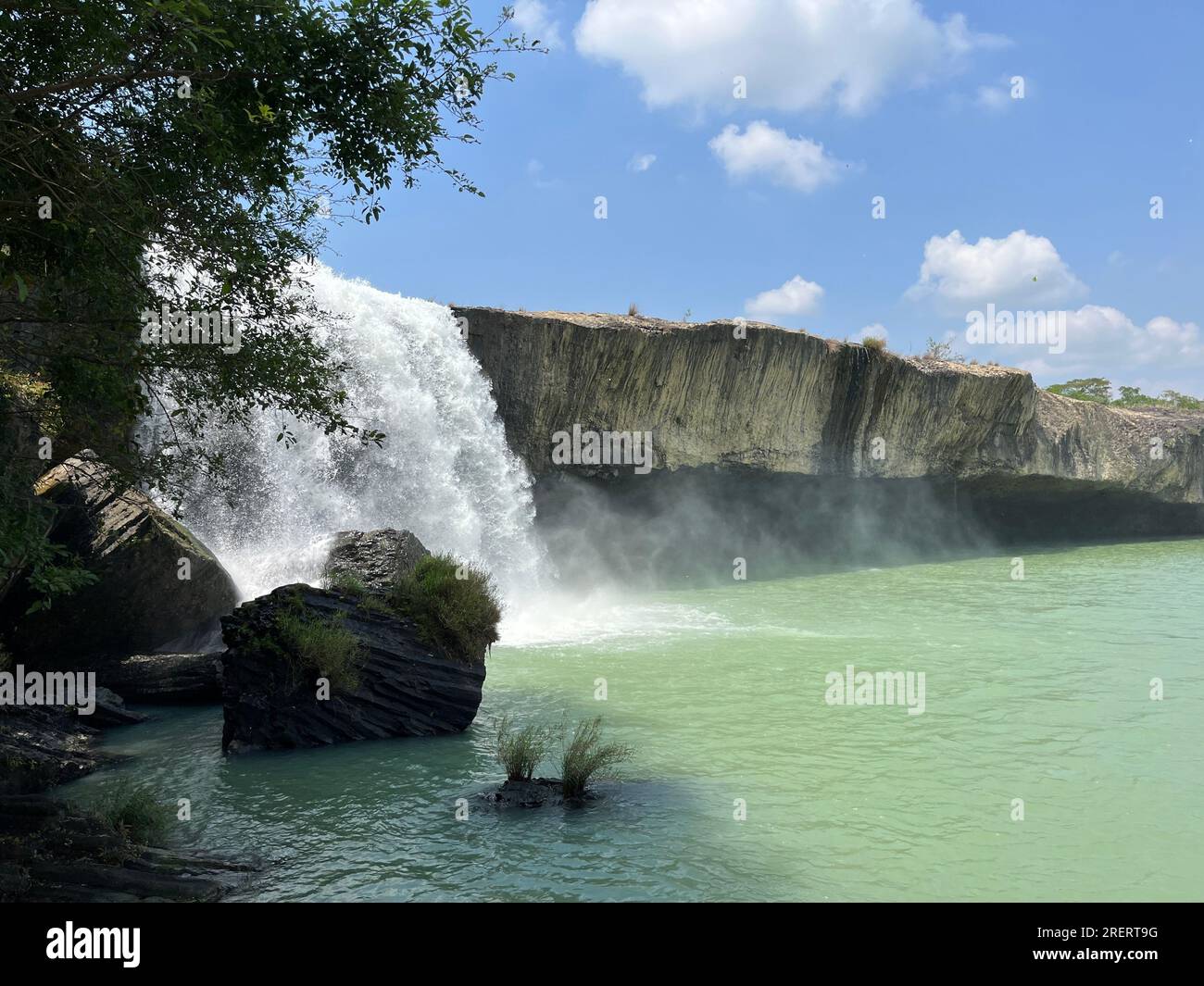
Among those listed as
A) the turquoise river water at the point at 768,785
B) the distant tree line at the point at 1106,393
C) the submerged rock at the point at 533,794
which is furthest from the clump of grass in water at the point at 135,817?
the distant tree line at the point at 1106,393

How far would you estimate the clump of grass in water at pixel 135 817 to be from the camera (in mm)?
7211

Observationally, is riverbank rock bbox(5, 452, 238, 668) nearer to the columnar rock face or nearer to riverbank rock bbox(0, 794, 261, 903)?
riverbank rock bbox(0, 794, 261, 903)

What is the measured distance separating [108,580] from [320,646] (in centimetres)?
394

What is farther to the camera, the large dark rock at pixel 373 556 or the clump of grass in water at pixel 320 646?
the large dark rock at pixel 373 556

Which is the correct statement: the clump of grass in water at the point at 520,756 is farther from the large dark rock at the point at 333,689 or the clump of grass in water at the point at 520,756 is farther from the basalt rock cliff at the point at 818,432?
the basalt rock cliff at the point at 818,432

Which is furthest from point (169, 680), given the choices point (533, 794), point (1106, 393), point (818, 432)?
point (1106, 393)

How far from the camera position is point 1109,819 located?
26.5 feet

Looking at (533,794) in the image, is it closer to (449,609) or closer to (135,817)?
(135,817)

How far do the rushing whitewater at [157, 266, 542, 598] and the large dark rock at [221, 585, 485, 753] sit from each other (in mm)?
4640

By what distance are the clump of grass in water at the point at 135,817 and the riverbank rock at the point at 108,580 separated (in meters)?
5.28

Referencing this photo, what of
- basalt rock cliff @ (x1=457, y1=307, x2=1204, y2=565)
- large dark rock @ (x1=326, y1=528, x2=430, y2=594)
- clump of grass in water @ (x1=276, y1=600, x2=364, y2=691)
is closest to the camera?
clump of grass in water @ (x1=276, y1=600, x2=364, y2=691)

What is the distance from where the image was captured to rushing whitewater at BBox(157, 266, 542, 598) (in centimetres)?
1689

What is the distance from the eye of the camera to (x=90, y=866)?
653 centimetres

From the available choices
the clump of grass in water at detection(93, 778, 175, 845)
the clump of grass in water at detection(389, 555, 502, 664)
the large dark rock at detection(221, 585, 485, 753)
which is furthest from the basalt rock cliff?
the clump of grass in water at detection(93, 778, 175, 845)
